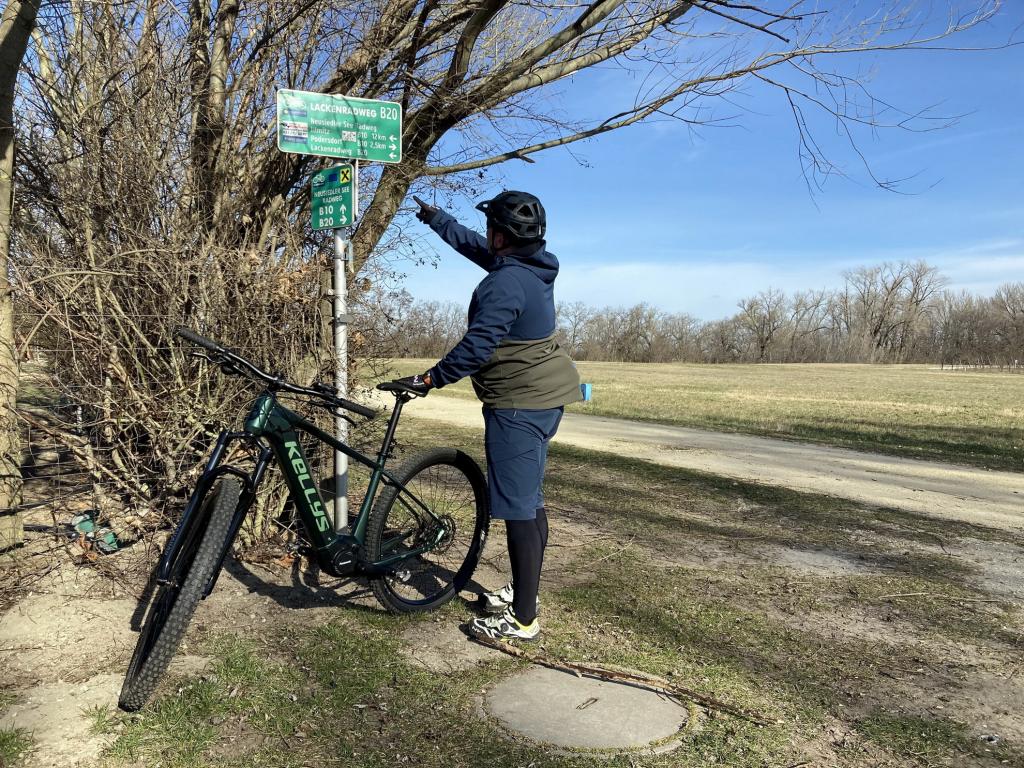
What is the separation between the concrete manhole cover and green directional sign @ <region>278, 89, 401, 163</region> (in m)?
2.86

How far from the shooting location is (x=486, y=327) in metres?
3.26

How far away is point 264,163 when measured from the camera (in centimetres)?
480

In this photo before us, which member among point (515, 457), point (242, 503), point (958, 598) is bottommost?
point (958, 598)

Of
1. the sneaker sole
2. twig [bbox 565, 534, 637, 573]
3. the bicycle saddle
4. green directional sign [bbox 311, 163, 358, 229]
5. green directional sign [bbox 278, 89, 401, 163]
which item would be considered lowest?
the sneaker sole

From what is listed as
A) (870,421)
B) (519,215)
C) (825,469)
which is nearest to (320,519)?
(519,215)

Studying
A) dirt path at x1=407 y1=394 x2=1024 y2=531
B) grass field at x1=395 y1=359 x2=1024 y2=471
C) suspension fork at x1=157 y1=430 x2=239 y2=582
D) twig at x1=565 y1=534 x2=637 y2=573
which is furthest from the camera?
grass field at x1=395 y1=359 x2=1024 y2=471

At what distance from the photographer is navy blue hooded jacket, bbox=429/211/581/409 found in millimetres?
3273

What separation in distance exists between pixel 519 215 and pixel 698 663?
7.24 ft

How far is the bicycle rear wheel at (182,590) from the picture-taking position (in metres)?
2.75

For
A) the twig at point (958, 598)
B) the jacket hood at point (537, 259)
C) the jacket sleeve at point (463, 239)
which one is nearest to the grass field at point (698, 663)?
the twig at point (958, 598)

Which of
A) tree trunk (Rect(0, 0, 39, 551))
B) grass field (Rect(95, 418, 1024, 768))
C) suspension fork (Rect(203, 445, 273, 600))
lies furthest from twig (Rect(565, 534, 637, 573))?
tree trunk (Rect(0, 0, 39, 551))

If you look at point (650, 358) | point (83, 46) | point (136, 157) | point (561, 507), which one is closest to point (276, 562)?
point (136, 157)

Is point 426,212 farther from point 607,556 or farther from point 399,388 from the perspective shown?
point 607,556

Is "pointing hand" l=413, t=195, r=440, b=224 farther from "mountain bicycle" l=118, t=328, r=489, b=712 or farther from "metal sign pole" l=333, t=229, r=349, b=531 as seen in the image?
"mountain bicycle" l=118, t=328, r=489, b=712
